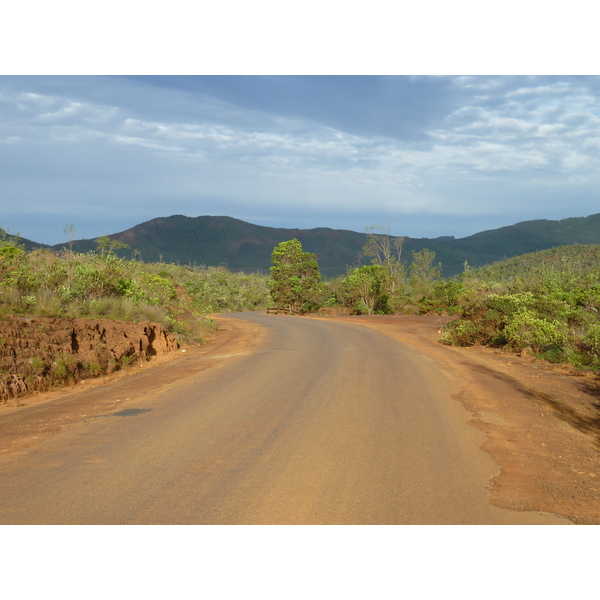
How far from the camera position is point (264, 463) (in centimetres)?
536

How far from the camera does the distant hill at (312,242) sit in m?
119

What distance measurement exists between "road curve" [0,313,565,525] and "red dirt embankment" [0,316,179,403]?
2365 mm

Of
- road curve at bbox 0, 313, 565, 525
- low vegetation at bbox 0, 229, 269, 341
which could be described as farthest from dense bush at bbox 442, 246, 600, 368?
low vegetation at bbox 0, 229, 269, 341

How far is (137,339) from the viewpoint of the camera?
502 inches

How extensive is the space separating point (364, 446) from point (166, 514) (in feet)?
8.89

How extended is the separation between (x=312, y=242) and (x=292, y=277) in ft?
302

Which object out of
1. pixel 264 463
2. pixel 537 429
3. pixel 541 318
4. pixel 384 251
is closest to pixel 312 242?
pixel 384 251

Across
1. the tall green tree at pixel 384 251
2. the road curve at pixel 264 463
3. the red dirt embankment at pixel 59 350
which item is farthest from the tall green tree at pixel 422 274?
the road curve at pixel 264 463

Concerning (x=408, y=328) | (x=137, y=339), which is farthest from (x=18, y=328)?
(x=408, y=328)

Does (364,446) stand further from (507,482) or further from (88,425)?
(88,425)

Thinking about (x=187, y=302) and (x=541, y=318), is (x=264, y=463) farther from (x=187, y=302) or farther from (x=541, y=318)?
(x=187, y=302)

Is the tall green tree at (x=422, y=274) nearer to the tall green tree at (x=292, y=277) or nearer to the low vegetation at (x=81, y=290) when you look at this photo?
the tall green tree at (x=292, y=277)

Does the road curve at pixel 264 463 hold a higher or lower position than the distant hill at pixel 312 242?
lower

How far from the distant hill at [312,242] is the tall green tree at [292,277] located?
72853 millimetres
